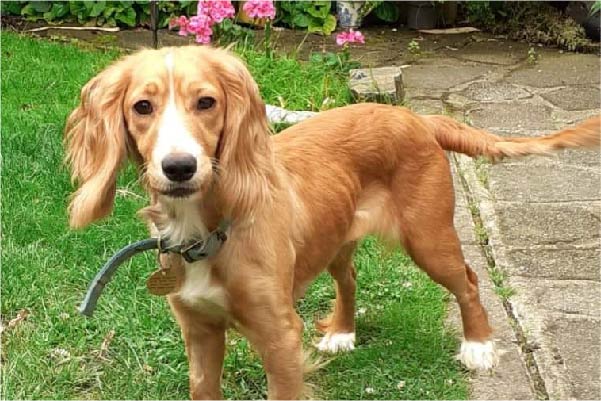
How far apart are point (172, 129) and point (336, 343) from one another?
62.0 inches

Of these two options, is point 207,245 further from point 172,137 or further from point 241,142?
point 172,137

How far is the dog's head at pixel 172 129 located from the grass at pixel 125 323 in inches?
21.7

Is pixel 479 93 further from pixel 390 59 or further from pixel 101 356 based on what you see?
pixel 101 356

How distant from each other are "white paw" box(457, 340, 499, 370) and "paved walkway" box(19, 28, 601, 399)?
0.16 feet

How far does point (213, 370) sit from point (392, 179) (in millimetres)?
904

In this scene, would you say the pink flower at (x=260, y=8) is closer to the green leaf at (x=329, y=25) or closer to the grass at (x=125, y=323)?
the grass at (x=125, y=323)

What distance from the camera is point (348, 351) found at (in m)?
4.04

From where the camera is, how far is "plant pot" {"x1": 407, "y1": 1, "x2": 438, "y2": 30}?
9.20 m

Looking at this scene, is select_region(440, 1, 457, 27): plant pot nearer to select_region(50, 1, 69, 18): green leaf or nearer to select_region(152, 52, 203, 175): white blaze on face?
select_region(50, 1, 69, 18): green leaf

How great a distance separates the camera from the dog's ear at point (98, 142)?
9.62 ft

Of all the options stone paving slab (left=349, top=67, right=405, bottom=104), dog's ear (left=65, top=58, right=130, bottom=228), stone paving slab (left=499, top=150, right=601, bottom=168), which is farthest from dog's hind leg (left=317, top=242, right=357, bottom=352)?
stone paving slab (left=349, top=67, right=405, bottom=104)

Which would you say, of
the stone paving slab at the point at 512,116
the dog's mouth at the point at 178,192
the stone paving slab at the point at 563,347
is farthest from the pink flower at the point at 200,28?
the dog's mouth at the point at 178,192

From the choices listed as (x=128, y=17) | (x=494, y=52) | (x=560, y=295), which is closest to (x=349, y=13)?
(x=494, y=52)

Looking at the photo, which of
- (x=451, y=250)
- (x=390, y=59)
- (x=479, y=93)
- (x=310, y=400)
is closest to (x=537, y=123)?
(x=479, y=93)
